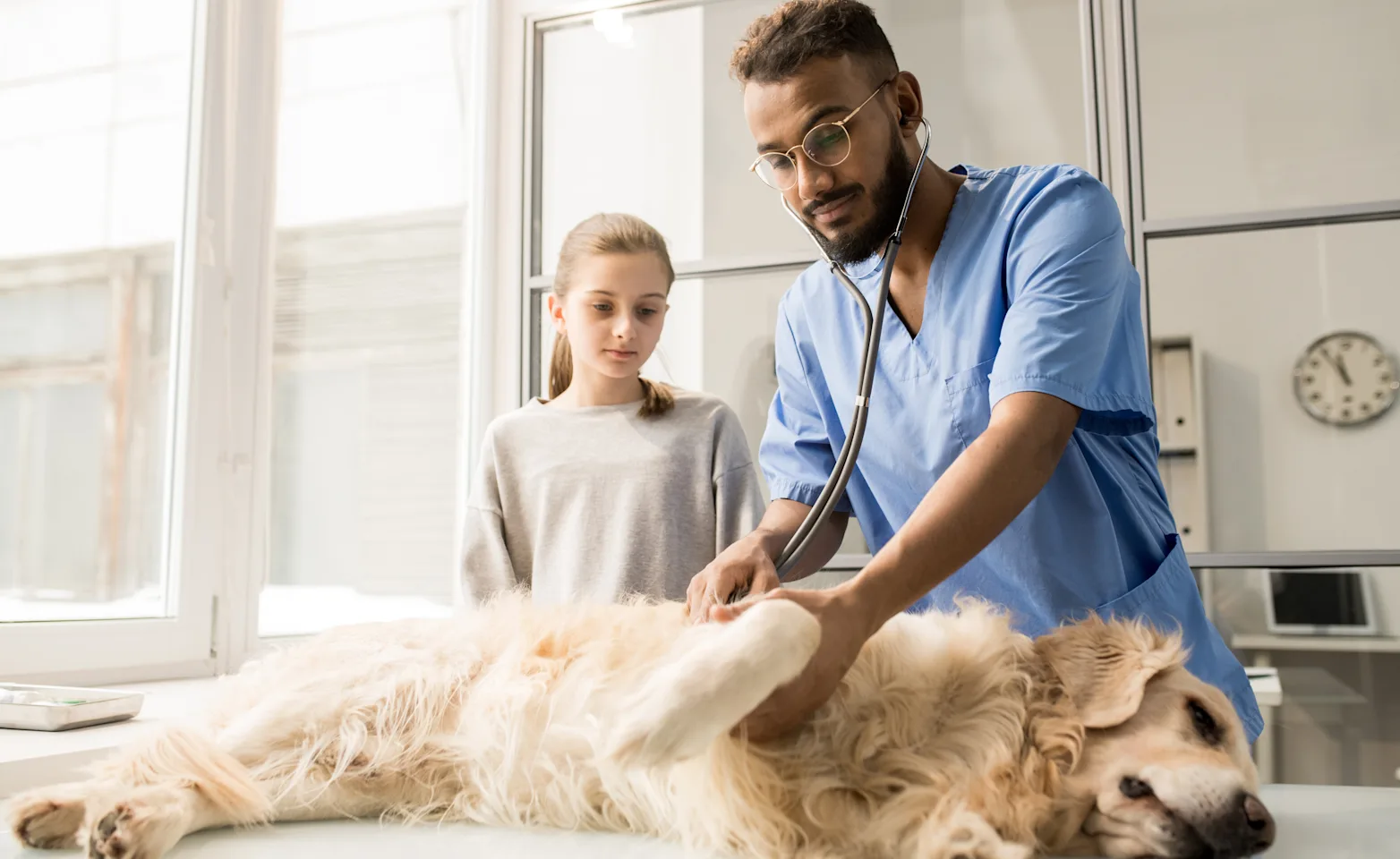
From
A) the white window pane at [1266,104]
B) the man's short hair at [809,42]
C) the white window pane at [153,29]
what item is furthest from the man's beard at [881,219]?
the white window pane at [153,29]

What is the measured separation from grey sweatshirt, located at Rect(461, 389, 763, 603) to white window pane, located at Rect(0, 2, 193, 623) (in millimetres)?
748

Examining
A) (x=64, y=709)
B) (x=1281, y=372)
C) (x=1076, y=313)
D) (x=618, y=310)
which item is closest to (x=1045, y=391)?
(x=1076, y=313)

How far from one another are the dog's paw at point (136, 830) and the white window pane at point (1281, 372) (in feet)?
7.58

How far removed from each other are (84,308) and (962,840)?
201cm

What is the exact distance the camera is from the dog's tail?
0.78 m

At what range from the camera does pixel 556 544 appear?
2062mm

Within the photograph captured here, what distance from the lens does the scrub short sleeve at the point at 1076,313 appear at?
1.15m

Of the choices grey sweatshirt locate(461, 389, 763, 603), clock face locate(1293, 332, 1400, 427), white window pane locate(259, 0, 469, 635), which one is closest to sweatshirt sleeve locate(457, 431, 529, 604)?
grey sweatshirt locate(461, 389, 763, 603)

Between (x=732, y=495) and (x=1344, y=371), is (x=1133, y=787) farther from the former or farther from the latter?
(x=1344, y=371)

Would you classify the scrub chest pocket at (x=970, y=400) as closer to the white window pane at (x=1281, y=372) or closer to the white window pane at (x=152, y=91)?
the white window pane at (x=1281, y=372)

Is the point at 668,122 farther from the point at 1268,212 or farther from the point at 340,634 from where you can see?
the point at 340,634

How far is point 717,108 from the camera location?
296cm

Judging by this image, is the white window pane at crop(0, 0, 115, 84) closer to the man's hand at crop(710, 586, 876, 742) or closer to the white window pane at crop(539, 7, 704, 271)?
the white window pane at crop(539, 7, 704, 271)

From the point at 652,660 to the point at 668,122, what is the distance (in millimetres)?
2281
